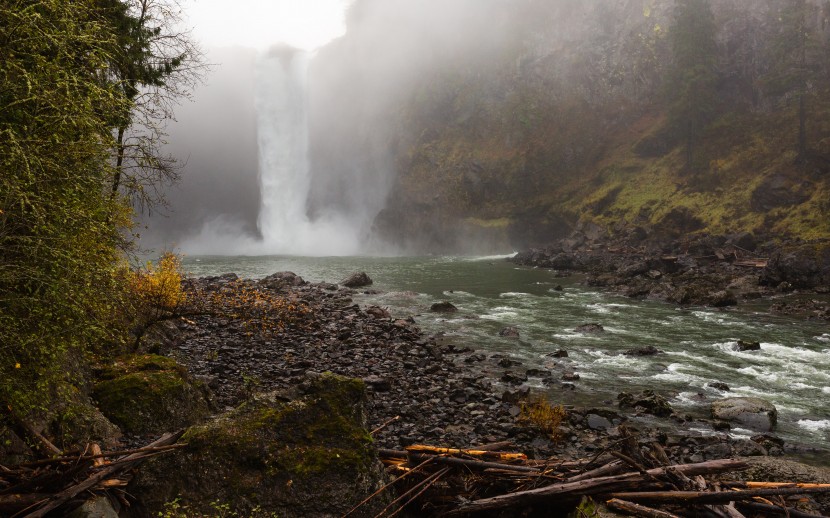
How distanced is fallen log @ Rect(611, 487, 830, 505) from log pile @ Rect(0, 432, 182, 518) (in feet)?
18.5

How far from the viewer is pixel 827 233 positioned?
4244 centimetres

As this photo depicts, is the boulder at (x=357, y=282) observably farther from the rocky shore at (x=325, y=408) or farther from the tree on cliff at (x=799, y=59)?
the tree on cliff at (x=799, y=59)

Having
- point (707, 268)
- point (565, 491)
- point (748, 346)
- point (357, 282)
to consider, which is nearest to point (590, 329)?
point (748, 346)

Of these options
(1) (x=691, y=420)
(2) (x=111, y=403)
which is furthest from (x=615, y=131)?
(2) (x=111, y=403)

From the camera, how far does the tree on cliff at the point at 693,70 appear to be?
2623 inches

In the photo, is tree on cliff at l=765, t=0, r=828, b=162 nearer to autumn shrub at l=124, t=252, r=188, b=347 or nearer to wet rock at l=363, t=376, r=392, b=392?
wet rock at l=363, t=376, r=392, b=392

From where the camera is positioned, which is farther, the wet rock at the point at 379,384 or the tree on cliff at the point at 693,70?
the tree on cliff at the point at 693,70

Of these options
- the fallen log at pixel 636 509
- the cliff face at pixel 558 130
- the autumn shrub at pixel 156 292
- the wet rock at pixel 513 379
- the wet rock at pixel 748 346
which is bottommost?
the wet rock at pixel 513 379

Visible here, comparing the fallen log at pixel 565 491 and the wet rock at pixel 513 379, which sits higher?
the fallen log at pixel 565 491

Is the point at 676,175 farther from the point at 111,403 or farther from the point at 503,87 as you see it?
the point at 111,403

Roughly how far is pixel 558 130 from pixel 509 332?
76507mm

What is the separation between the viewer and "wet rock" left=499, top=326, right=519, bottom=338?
A: 2241 cm

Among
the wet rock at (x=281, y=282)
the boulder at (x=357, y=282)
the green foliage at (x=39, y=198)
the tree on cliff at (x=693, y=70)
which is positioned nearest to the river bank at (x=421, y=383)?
the green foliage at (x=39, y=198)

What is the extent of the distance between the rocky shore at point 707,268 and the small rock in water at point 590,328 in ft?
35.7
